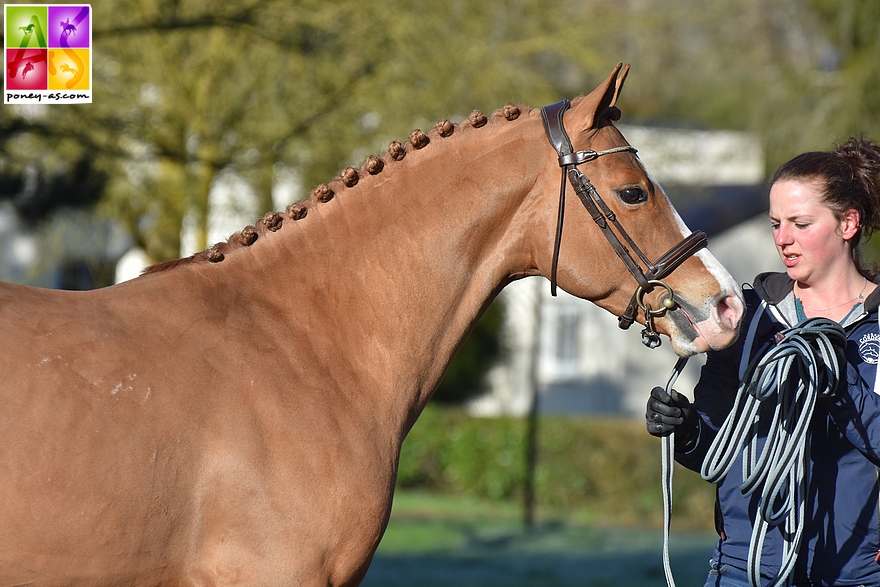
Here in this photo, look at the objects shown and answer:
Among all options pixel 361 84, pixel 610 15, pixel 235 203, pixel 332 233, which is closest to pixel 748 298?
pixel 332 233

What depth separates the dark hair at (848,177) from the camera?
274 cm

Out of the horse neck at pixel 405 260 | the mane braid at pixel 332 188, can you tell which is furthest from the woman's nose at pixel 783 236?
the mane braid at pixel 332 188

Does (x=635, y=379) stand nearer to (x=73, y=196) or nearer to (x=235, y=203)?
(x=235, y=203)

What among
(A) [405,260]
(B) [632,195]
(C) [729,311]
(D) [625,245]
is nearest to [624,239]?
(D) [625,245]

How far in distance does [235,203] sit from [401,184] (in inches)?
294

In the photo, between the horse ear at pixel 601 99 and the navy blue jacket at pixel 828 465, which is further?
the horse ear at pixel 601 99

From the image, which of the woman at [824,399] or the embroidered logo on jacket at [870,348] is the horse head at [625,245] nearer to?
the woman at [824,399]

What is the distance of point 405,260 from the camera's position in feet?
9.04

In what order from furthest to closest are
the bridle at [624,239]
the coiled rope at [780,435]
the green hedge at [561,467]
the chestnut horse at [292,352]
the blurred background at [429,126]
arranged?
the green hedge at [561,467], the blurred background at [429,126], the bridle at [624,239], the coiled rope at [780,435], the chestnut horse at [292,352]

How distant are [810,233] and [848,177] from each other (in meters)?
0.23

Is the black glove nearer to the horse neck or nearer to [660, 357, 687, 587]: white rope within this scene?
[660, 357, 687, 587]: white rope

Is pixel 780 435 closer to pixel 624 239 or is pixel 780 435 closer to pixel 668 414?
pixel 668 414

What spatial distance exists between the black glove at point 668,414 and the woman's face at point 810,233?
562mm

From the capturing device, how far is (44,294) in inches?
94.6
